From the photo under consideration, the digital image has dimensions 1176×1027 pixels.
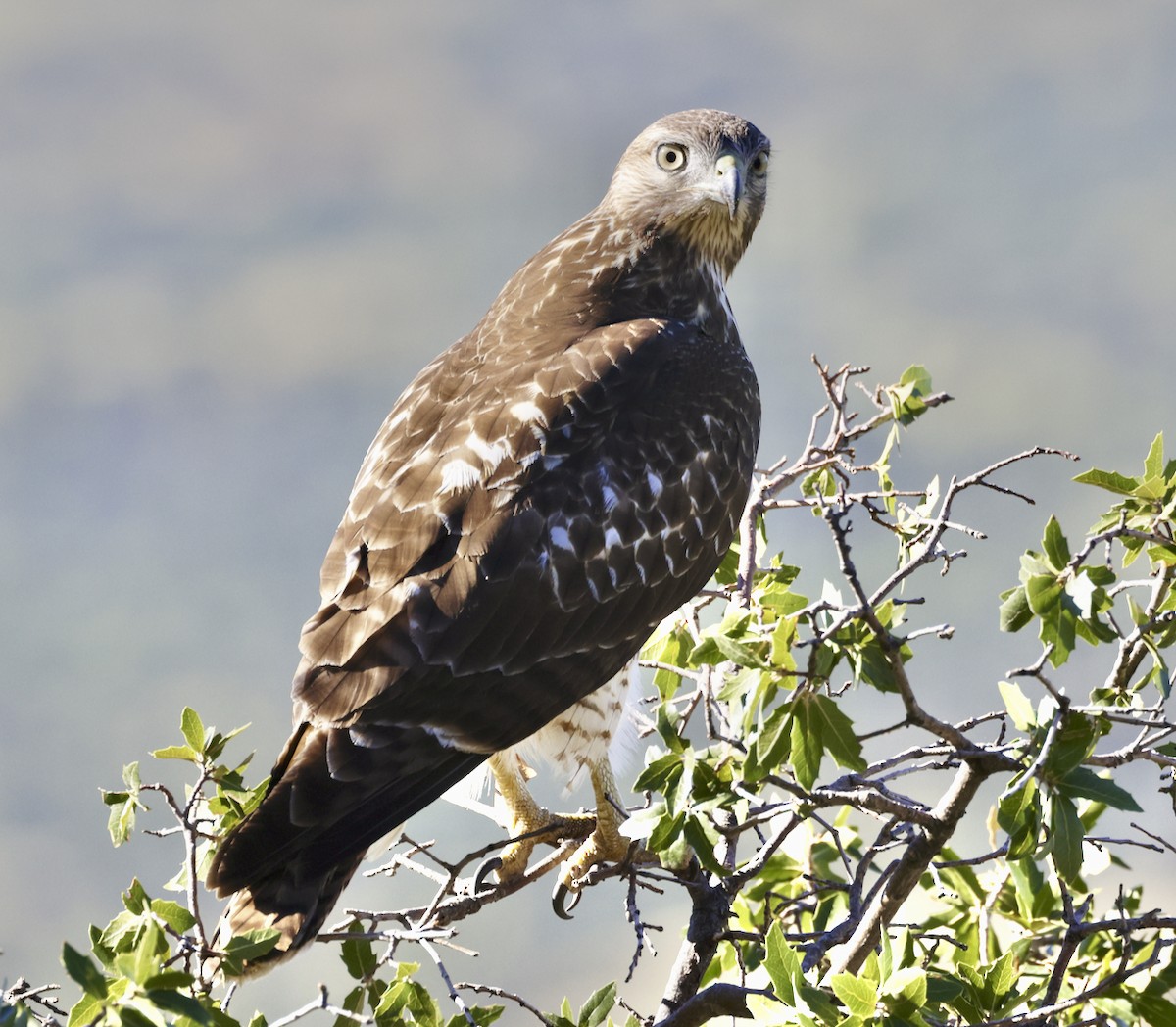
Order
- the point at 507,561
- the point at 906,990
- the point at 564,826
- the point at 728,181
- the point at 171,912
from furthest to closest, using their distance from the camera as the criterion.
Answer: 1. the point at 728,181
2. the point at 564,826
3. the point at 507,561
4. the point at 171,912
5. the point at 906,990

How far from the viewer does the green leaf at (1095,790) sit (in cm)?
211

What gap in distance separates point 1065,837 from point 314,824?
143 cm

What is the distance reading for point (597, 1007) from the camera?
2740 mm

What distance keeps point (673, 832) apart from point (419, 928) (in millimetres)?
686

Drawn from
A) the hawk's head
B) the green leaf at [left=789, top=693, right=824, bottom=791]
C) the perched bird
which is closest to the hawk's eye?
the hawk's head

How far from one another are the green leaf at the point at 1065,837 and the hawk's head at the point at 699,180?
2337 mm

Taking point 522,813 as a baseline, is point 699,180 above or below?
above

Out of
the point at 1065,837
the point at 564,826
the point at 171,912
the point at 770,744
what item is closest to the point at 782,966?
the point at 770,744

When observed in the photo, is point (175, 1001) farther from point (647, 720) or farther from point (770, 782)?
point (647, 720)

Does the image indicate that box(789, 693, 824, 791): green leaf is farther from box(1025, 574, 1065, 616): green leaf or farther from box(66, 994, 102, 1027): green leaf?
box(66, 994, 102, 1027): green leaf

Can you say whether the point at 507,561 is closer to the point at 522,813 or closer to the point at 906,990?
the point at 522,813

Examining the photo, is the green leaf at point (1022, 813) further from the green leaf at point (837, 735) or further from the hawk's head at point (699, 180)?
the hawk's head at point (699, 180)

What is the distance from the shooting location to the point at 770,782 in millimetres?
2350

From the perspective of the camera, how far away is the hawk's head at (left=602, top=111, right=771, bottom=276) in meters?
4.08
